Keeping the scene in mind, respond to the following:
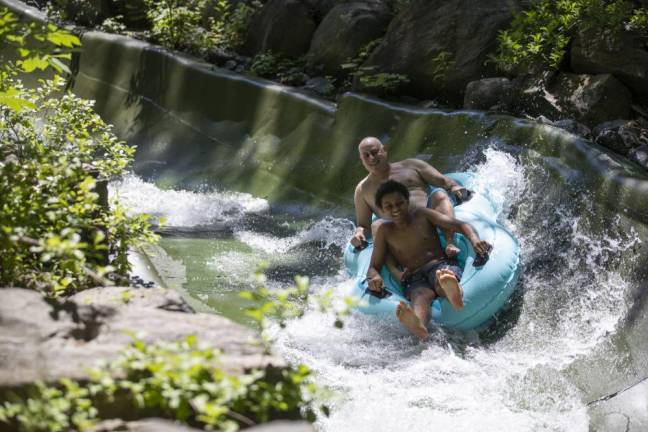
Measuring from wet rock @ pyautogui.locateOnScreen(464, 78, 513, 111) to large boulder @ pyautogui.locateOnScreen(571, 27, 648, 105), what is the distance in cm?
68

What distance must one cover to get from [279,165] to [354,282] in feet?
11.0

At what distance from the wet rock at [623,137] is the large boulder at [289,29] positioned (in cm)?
466

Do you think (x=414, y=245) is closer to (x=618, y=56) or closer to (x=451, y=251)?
(x=451, y=251)

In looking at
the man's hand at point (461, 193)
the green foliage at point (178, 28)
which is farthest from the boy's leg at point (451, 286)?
the green foliage at point (178, 28)

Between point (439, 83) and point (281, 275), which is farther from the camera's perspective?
point (439, 83)

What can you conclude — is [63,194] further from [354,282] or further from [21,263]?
[354,282]

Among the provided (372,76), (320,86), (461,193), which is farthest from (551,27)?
(320,86)

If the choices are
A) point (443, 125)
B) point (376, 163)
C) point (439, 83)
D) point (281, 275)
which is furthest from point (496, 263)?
point (439, 83)

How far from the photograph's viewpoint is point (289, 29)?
992 cm

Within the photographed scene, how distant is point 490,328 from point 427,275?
50cm

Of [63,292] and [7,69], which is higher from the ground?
[7,69]

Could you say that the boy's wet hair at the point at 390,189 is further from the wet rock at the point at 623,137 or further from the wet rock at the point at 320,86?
the wet rock at the point at 320,86

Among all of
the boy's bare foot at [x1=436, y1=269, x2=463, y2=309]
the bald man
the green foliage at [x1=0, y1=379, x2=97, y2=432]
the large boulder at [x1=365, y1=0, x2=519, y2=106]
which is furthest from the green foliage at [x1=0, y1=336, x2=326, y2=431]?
the large boulder at [x1=365, y1=0, x2=519, y2=106]

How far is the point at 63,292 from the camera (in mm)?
3420
